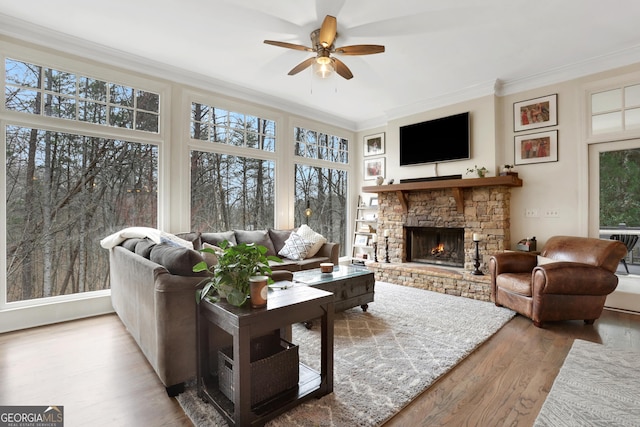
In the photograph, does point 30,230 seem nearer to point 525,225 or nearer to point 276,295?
point 276,295

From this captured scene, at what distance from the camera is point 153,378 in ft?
6.95

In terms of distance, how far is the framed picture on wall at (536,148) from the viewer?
4.15 metres

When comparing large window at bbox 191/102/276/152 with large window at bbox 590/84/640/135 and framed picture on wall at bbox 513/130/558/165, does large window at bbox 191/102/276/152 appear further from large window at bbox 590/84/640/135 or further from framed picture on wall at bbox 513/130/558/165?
large window at bbox 590/84/640/135

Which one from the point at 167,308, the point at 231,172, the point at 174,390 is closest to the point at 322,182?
the point at 231,172

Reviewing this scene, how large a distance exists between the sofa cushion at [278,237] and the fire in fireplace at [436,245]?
2229 millimetres

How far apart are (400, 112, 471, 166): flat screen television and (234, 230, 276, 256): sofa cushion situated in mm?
2832

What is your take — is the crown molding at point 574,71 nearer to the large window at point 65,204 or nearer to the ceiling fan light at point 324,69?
the ceiling fan light at point 324,69

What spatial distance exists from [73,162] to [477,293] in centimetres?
531

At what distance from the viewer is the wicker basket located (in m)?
1.66

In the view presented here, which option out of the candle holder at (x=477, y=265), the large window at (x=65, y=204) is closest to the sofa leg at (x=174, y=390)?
the large window at (x=65, y=204)

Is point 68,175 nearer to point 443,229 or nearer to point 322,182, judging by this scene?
point 322,182

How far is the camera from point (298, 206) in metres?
5.70

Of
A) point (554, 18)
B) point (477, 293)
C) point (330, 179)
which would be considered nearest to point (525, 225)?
point (477, 293)

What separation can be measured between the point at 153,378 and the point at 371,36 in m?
3.71
